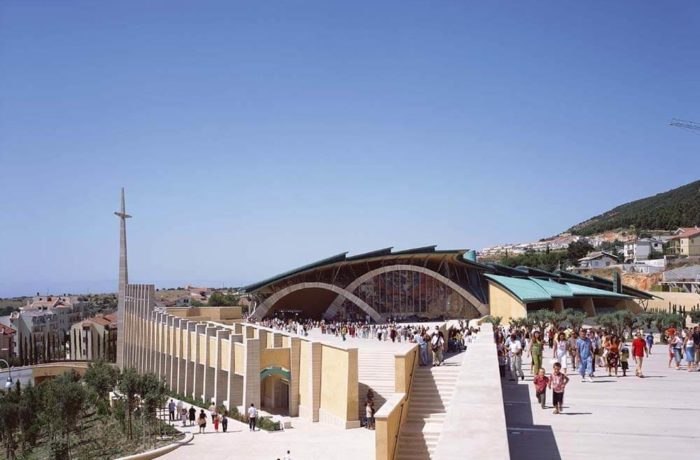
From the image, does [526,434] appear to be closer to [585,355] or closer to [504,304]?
[585,355]

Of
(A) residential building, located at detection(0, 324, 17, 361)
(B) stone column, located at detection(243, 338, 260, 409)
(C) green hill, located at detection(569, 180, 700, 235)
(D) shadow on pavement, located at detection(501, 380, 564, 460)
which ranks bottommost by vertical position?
(A) residential building, located at detection(0, 324, 17, 361)

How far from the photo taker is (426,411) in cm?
1228

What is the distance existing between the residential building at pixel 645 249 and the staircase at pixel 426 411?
273ft

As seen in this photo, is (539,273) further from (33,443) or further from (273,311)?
(33,443)

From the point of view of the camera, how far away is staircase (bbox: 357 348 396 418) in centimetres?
2155

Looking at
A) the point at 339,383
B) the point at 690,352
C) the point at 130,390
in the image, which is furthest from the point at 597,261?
the point at 690,352

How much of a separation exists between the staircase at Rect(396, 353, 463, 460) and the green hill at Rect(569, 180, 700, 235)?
103487mm

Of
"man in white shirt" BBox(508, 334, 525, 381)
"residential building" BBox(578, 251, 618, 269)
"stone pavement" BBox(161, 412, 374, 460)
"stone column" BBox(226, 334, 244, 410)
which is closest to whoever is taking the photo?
"man in white shirt" BBox(508, 334, 525, 381)

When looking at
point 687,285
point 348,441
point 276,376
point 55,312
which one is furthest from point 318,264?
point 55,312

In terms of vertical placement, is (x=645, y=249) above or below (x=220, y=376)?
above

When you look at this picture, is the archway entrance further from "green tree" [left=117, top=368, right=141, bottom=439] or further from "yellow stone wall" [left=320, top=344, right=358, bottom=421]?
"green tree" [left=117, top=368, right=141, bottom=439]

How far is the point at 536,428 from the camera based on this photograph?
801cm

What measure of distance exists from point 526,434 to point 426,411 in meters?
4.70

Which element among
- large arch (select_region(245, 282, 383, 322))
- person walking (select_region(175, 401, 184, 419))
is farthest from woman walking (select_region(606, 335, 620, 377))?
large arch (select_region(245, 282, 383, 322))
